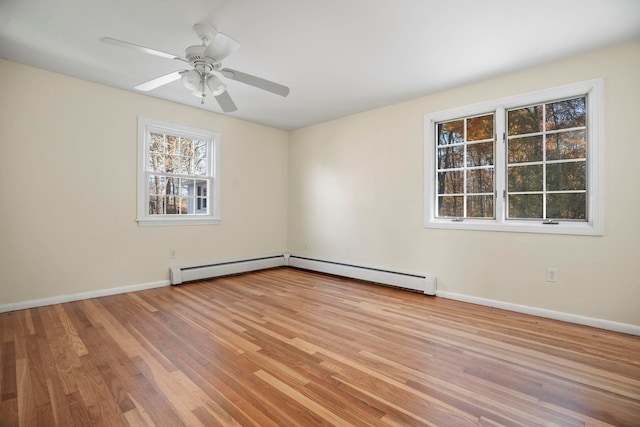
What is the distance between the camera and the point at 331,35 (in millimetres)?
2654

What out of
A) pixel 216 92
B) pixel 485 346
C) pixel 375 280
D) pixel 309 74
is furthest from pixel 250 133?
pixel 485 346

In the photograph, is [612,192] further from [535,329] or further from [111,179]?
[111,179]

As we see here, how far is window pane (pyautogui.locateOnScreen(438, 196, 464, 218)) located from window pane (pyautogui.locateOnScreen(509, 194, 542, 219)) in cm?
56

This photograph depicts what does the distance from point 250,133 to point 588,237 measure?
4826 mm

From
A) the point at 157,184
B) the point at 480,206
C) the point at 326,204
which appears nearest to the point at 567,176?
the point at 480,206

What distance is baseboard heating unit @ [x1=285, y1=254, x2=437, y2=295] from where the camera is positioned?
392 centimetres

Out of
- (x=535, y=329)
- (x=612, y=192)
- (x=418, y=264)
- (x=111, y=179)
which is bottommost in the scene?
(x=535, y=329)

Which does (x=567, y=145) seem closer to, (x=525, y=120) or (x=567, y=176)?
(x=567, y=176)

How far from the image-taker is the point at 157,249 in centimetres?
424

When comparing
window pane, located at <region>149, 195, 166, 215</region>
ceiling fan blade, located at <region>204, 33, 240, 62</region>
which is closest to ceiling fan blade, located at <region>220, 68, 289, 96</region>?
ceiling fan blade, located at <region>204, 33, 240, 62</region>

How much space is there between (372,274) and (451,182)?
170 cm

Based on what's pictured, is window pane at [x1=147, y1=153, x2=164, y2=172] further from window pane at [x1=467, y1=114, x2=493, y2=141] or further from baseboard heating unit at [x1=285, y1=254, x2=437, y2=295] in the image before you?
window pane at [x1=467, y1=114, x2=493, y2=141]

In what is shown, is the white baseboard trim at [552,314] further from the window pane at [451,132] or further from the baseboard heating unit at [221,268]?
the baseboard heating unit at [221,268]

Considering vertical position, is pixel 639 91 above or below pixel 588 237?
above
